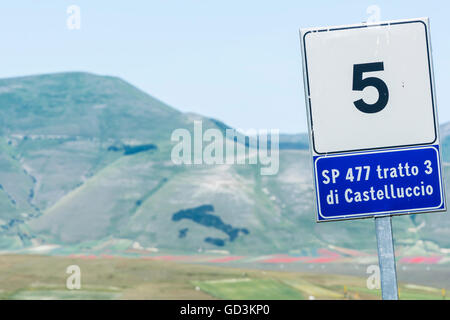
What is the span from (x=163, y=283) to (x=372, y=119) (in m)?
152

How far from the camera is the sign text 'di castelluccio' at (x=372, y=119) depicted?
7609mm

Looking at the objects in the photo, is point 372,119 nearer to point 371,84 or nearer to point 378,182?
point 371,84

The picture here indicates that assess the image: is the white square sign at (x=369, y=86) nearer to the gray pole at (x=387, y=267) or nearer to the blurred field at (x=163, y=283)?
the gray pole at (x=387, y=267)

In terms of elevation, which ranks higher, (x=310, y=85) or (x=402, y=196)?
(x=310, y=85)

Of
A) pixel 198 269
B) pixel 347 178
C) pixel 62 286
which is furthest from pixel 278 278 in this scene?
pixel 347 178

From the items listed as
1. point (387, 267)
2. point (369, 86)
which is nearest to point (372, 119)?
point (369, 86)

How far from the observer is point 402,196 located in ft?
25.0

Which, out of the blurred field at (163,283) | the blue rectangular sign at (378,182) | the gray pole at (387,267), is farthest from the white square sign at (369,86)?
the blurred field at (163,283)

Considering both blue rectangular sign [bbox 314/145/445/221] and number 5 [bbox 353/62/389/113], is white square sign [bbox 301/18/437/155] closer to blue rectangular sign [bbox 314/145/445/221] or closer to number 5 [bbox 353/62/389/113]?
number 5 [bbox 353/62/389/113]

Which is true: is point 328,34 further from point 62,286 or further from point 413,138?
point 62,286

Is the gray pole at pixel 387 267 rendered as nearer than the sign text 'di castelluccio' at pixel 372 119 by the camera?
Yes

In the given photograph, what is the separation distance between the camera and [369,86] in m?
7.63
